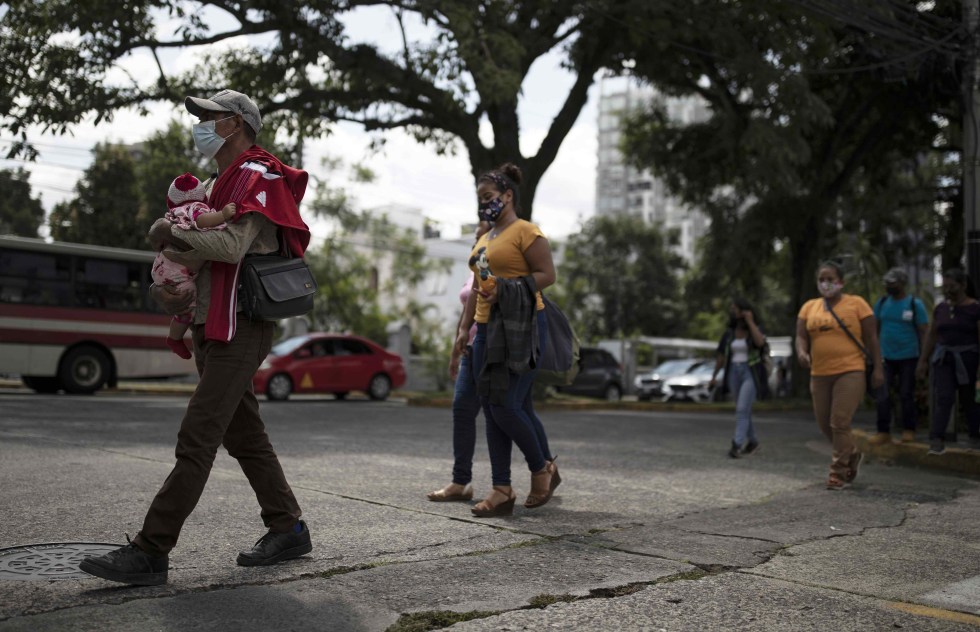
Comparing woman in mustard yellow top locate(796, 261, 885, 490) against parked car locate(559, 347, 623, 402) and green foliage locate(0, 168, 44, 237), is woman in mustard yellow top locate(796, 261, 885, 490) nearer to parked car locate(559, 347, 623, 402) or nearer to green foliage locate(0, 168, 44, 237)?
parked car locate(559, 347, 623, 402)

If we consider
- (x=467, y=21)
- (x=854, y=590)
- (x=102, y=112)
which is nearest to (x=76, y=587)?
(x=854, y=590)

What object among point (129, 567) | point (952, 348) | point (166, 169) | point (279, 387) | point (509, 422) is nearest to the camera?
point (129, 567)

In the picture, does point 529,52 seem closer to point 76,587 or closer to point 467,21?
point 467,21

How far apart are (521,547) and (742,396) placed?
19.5ft

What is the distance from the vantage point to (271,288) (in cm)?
402

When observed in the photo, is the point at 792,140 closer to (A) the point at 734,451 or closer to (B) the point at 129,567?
(A) the point at 734,451

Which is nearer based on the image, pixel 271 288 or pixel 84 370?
pixel 271 288

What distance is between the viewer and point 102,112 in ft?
53.9

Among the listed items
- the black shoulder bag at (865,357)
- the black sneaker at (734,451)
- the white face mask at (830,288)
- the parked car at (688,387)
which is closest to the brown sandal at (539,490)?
the black shoulder bag at (865,357)

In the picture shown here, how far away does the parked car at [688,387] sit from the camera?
31.6 meters

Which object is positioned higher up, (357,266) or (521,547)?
(357,266)

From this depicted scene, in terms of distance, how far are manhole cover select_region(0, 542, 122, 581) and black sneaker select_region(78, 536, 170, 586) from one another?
0.19 metres

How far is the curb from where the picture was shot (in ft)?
30.0

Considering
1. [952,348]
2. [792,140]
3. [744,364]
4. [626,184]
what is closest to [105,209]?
[792,140]
